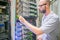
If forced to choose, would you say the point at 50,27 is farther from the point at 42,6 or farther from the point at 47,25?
the point at 42,6

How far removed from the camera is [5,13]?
Result: 7.09 feet

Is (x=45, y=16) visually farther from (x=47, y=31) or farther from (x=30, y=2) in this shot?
(x=30, y=2)

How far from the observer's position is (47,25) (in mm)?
1625

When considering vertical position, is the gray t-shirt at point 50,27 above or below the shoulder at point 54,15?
below

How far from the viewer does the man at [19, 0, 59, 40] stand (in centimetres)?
163

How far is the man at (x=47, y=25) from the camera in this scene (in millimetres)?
1632

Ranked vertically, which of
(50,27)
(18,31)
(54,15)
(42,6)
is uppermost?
(42,6)

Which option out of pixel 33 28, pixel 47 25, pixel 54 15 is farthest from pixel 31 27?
pixel 54 15

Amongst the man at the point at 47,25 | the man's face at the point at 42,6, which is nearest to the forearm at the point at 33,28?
the man at the point at 47,25

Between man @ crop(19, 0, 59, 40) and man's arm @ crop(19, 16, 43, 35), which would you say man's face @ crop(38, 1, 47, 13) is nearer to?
man @ crop(19, 0, 59, 40)

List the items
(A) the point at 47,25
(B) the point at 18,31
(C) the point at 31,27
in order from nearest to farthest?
(A) the point at 47,25
(C) the point at 31,27
(B) the point at 18,31

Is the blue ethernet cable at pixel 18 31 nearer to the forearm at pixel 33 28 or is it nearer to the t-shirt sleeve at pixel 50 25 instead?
the forearm at pixel 33 28

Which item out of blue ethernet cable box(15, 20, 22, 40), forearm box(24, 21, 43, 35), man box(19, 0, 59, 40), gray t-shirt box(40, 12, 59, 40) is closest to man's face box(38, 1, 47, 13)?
man box(19, 0, 59, 40)

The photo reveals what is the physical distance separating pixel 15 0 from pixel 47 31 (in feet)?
2.39
